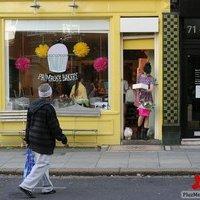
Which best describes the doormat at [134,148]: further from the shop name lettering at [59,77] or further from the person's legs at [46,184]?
the person's legs at [46,184]

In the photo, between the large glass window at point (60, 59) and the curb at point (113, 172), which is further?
the large glass window at point (60, 59)

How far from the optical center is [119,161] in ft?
40.2

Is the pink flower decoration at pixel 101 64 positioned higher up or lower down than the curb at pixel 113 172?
higher up

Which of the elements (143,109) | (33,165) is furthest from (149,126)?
(33,165)

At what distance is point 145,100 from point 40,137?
18.7 ft

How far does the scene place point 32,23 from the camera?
1477 centimetres

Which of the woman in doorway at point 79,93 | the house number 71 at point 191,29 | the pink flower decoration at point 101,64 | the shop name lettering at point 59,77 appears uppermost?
the house number 71 at point 191,29

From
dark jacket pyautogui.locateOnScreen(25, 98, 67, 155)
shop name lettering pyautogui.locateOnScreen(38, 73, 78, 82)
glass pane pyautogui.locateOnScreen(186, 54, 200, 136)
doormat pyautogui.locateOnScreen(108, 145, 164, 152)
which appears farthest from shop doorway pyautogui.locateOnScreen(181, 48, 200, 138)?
dark jacket pyautogui.locateOnScreen(25, 98, 67, 155)

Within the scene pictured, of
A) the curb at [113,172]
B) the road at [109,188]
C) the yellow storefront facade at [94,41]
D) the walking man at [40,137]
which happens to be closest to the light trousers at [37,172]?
the walking man at [40,137]

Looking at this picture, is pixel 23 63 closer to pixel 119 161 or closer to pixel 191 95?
pixel 119 161

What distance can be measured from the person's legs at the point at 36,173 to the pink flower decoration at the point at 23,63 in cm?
597

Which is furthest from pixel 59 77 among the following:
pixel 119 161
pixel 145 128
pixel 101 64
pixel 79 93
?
pixel 119 161

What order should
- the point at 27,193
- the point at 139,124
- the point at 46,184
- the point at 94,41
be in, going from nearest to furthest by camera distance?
the point at 27,193
the point at 46,184
the point at 139,124
the point at 94,41

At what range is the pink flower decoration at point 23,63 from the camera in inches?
583
